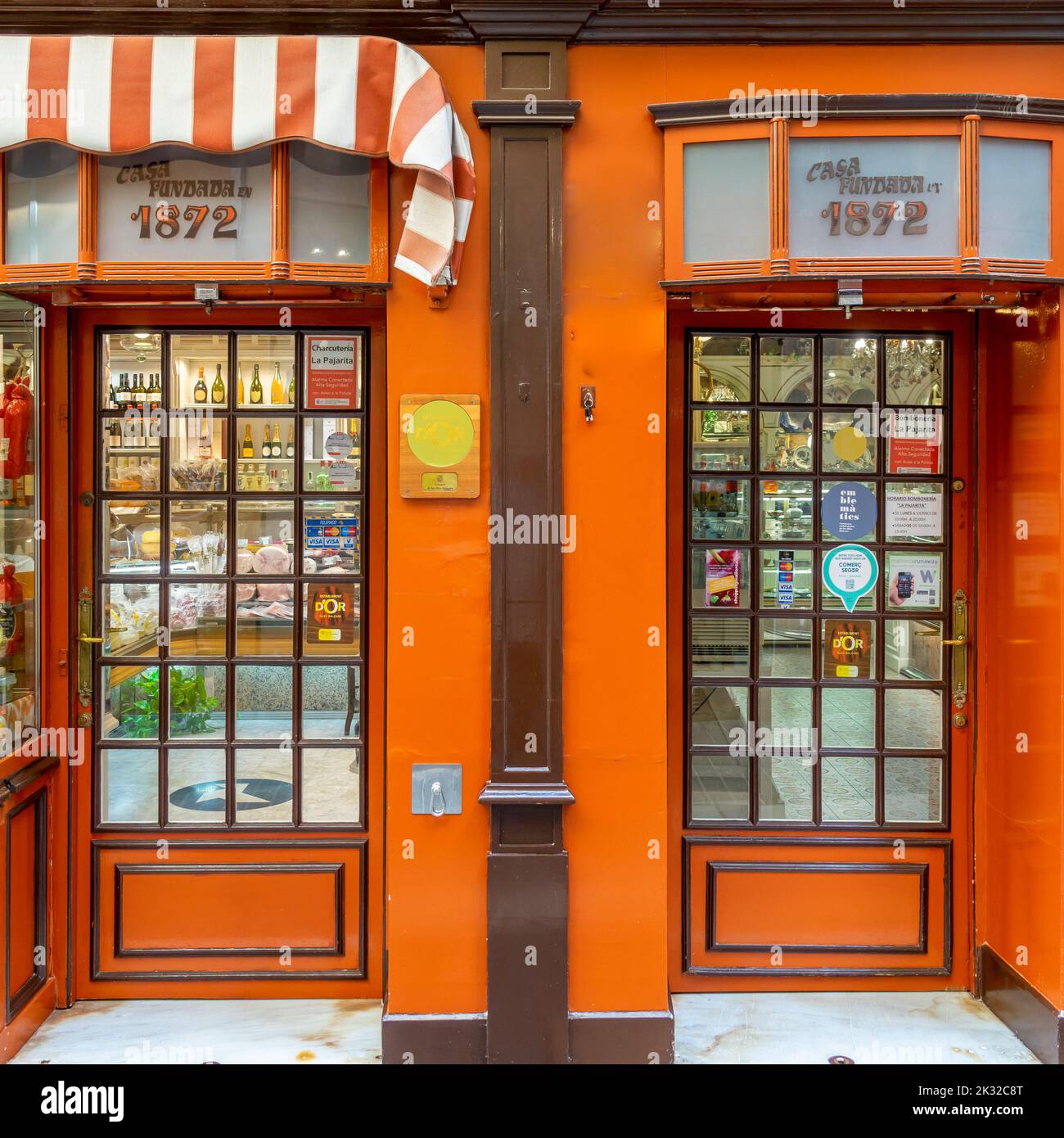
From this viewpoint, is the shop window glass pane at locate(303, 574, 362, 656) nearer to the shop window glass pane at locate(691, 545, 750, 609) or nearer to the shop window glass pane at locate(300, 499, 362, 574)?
the shop window glass pane at locate(300, 499, 362, 574)

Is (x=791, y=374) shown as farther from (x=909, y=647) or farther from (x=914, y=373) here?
(x=909, y=647)

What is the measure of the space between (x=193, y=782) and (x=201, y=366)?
1908 millimetres

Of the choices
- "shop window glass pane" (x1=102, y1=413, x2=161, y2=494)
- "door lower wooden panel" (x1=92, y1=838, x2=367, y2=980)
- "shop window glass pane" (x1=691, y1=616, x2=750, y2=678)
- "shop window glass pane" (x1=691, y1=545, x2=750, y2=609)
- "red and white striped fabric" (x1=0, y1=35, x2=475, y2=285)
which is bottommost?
"door lower wooden panel" (x1=92, y1=838, x2=367, y2=980)

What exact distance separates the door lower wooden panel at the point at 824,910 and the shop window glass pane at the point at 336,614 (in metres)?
1.83

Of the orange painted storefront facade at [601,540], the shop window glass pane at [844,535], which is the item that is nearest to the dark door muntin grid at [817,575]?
the shop window glass pane at [844,535]

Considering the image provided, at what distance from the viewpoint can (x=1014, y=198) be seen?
331 centimetres

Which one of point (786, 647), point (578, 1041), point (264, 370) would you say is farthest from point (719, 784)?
point (264, 370)

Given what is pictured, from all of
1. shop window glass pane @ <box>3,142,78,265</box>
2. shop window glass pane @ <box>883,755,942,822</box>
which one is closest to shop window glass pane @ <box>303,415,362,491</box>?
shop window glass pane @ <box>3,142,78,265</box>

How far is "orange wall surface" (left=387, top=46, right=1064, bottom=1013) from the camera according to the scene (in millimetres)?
3342

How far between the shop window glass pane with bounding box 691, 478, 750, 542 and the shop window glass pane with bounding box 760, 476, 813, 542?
87 mm

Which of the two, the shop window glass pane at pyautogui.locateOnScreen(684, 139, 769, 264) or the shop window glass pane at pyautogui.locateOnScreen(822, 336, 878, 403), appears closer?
the shop window glass pane at pyautogui.locateOnScreen(684, 139, 769, 264)

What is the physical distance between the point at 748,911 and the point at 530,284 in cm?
294

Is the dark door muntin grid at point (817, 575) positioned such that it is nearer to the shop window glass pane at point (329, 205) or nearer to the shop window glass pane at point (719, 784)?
the shop window glass pane at point (719, 784)
